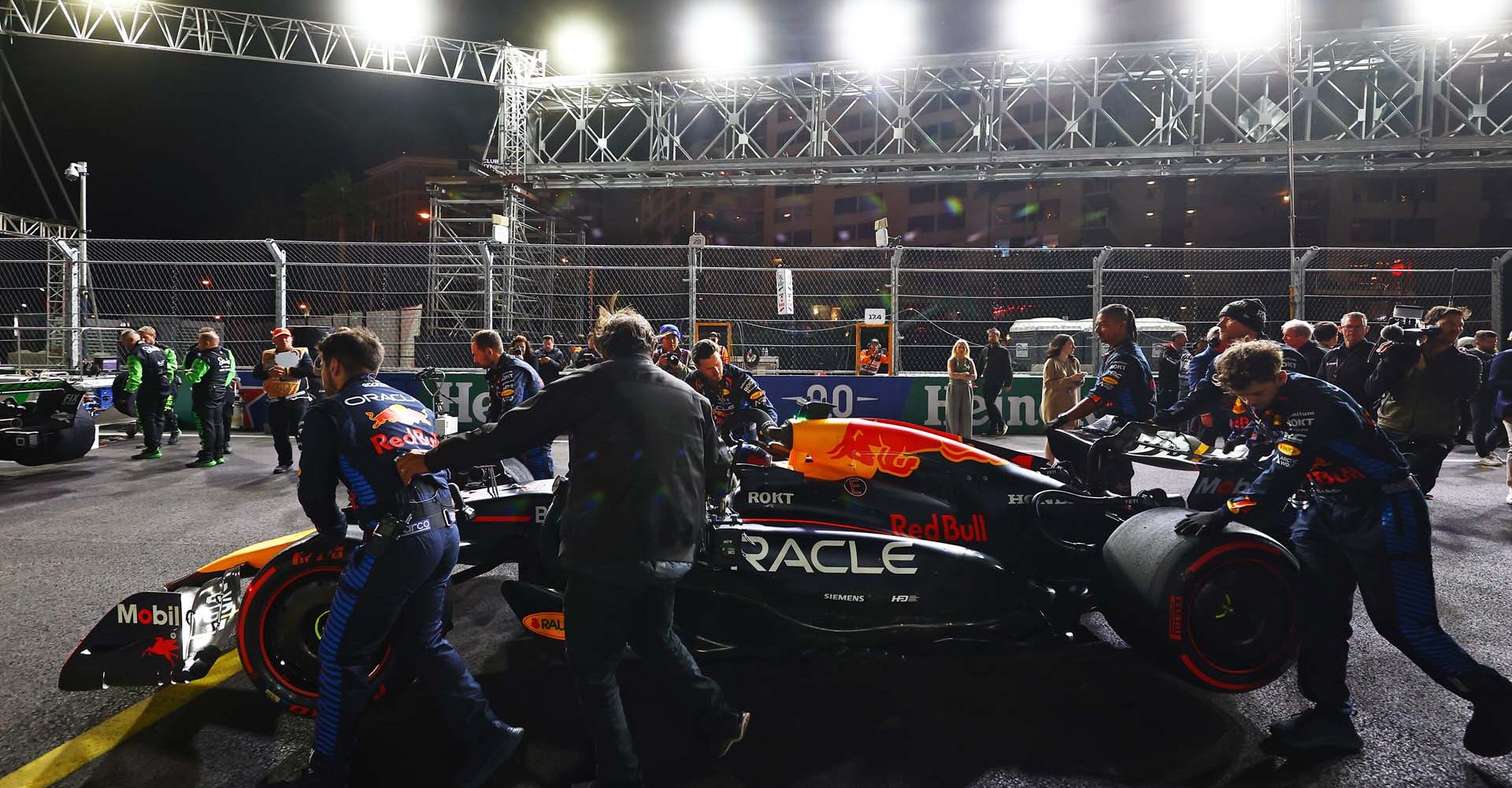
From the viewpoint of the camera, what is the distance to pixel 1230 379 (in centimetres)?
310

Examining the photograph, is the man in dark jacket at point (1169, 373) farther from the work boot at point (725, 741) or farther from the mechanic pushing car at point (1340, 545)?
the work boot at point (725, 741)

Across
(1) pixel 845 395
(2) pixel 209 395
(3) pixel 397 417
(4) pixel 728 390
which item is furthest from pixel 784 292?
(3) pixel 397 417

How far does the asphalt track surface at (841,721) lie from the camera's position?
2.73 metres

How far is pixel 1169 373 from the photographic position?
9.49 metres

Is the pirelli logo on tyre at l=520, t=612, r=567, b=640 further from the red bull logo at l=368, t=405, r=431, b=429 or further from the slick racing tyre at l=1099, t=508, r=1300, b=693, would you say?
the slick racing tyre at l=1099, t=508, r=1300, b=693

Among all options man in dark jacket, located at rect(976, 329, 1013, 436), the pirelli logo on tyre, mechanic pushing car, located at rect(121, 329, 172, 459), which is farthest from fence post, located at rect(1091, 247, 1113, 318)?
mechanic pushing car, located at rect(121, 329, 172, 459)

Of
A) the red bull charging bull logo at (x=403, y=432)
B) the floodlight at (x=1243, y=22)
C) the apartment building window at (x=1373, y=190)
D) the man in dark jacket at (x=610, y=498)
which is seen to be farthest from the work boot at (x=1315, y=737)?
the apartment building window at (x=1373, y=190)

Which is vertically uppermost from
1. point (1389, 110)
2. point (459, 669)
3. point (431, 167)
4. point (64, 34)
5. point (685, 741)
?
point (431, 167)

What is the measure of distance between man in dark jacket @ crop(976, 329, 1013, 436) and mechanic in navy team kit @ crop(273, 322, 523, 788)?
10760 mm

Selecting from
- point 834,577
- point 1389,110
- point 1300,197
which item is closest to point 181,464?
point 834,577

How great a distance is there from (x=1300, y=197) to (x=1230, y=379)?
2559 inches

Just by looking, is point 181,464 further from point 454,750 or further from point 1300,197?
point 1300,197

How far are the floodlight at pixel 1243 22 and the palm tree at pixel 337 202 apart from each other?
57993 millimetres

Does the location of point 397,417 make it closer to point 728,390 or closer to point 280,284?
point 728,390
